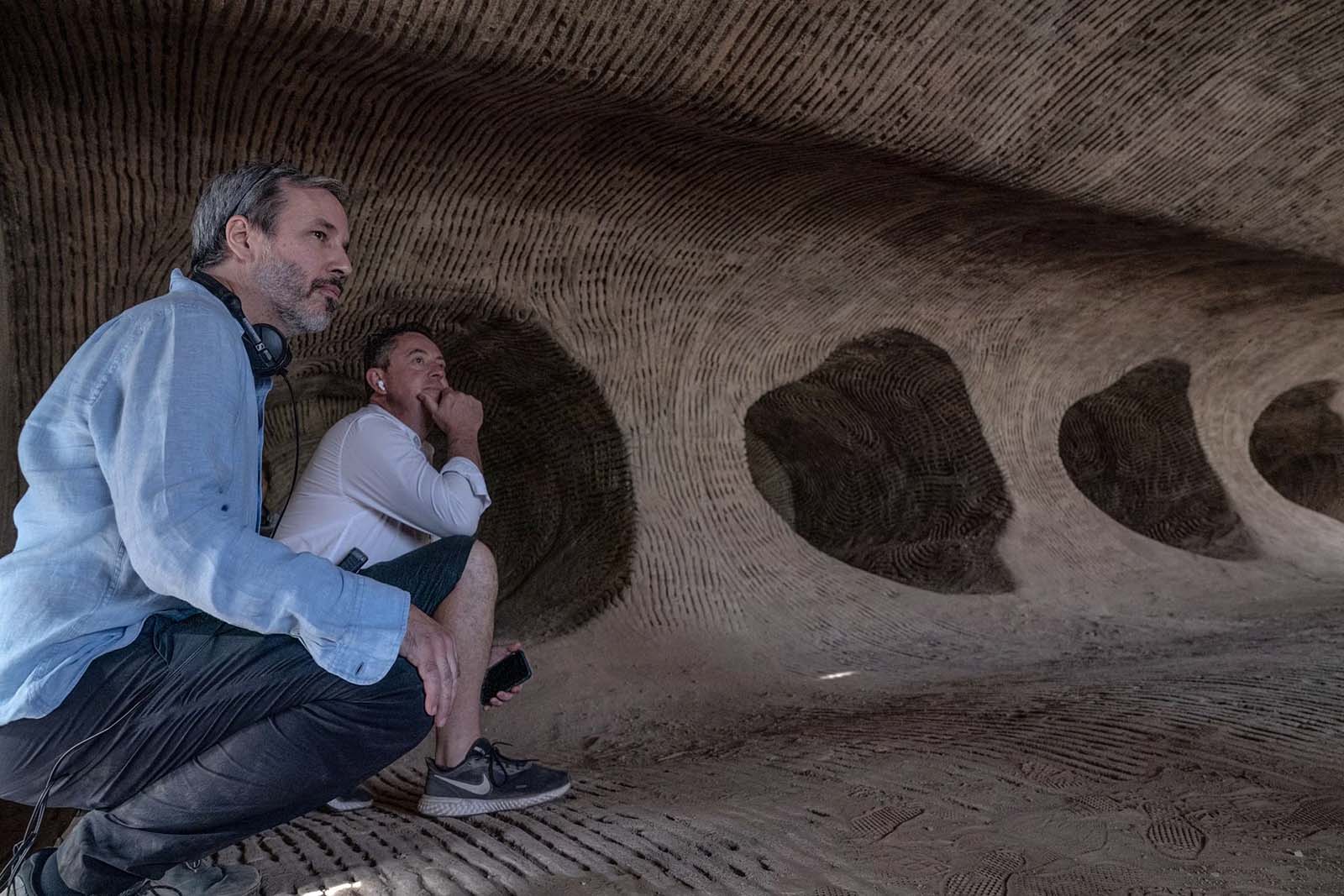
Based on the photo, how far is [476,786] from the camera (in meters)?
2.35

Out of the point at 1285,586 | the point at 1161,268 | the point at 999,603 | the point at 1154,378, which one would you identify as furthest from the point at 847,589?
the point at 1154,378

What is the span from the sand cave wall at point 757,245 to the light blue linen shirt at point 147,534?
81.8 inches

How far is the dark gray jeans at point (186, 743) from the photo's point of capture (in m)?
1.45

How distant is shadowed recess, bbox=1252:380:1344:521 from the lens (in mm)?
10797

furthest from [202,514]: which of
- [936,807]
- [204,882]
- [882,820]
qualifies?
[936,807]

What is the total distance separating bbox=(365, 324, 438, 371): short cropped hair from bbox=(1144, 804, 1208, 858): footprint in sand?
205 cm

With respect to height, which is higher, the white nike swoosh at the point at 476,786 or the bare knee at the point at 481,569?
the bare knee at the point at 481,569

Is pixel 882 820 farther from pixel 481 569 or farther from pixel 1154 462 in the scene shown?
pixel 1154 462

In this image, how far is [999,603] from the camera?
623 cm

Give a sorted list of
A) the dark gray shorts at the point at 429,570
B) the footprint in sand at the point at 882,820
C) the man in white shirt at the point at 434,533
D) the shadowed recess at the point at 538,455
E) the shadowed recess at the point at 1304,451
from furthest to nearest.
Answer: the shadowed recess at the point at 1304,451 < the shadowed recess at the point at 538,455 < the man in white shirt at the point at 434,533 < the footprint in sand at the point at 882,820 < the dark gray shorts at the point at 429,570

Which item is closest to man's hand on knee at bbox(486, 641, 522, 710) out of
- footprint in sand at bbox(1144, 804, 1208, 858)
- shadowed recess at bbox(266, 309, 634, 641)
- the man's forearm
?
the man's forearm

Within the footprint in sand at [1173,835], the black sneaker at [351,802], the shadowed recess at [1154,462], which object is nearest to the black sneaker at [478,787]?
the black sneaker at [351,802]

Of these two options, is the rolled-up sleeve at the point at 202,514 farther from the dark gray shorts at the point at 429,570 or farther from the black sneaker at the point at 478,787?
the black sneaker at the point at 478,787

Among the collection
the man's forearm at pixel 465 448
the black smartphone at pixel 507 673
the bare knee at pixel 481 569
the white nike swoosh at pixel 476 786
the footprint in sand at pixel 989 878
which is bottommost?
the white nike swoosh at pixel 476 786
